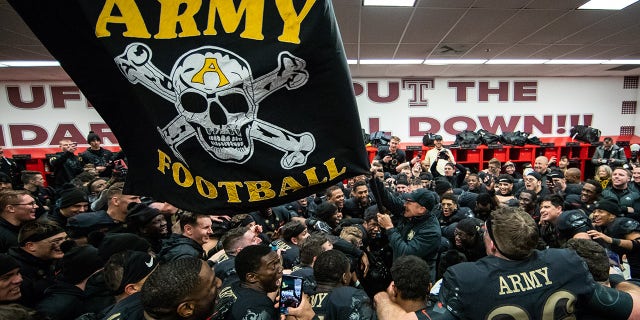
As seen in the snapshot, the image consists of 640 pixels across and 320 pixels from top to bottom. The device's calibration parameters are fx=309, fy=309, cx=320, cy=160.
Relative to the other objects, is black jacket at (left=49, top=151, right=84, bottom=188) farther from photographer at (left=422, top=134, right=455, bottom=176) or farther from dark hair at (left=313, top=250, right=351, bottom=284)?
photographer at (left=422, top=134, right=455, bottom=176)

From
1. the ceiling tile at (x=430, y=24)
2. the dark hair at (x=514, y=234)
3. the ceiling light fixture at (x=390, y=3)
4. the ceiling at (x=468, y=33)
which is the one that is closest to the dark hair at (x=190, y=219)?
the dark hair at (x=514, y=234)

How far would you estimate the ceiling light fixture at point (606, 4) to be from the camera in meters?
4.46

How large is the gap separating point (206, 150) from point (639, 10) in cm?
681

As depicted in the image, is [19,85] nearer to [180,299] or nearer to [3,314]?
[3,314]

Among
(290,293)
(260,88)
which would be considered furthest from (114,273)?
(260,88)

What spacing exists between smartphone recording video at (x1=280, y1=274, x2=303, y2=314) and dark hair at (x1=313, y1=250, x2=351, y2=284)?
0.95ft

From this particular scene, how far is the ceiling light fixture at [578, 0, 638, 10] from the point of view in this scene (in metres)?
4.46

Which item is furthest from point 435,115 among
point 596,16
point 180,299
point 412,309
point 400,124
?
point 180,299

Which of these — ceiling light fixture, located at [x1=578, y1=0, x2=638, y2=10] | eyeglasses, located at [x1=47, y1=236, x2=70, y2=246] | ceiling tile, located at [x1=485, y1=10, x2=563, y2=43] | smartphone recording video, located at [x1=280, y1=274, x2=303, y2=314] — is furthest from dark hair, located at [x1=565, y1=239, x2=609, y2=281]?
ceiling light fixture, located at [x1=578, y1=0, x2=638, y2=10]

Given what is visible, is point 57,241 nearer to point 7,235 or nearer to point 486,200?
point 7,235

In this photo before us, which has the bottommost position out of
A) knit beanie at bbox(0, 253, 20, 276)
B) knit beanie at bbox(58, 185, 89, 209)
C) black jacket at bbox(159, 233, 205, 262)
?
black jacket at bbox(159, 233, 205, 262)

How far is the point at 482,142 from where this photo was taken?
8617 mm

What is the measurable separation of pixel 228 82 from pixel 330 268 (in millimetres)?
1143

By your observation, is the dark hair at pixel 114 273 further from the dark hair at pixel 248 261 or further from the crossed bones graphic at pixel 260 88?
the crossed bones graphic at pixel 260 88
